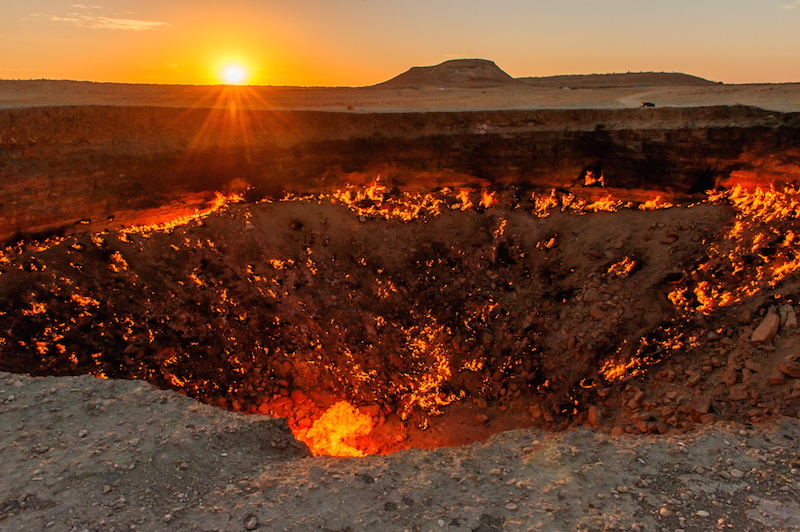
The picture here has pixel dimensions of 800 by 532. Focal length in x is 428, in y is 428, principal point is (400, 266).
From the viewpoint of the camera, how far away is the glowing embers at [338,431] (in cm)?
857

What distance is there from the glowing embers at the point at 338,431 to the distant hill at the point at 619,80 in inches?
797

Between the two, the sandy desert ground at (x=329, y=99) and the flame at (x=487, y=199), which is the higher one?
the sandy desert ground at (x=329, y=99)

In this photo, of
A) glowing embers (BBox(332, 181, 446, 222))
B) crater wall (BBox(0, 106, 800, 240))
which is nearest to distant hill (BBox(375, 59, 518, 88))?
crater wall (BBox(0, 106, 800, 240))

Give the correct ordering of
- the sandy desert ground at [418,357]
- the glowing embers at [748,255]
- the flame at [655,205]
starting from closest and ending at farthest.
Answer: the sandy desert ground at [418,357], the glowing embers at [748,255], the flame at [655,205]

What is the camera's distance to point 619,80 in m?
23.6

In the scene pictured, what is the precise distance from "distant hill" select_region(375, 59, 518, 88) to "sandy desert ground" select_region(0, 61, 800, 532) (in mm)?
14147

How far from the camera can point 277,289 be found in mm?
9672

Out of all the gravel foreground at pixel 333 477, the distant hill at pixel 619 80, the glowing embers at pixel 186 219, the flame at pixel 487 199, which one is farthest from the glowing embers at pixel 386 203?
the distant hill at pixel 619 80

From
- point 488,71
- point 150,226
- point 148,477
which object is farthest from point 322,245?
point 488,71

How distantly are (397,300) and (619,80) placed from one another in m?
21.3

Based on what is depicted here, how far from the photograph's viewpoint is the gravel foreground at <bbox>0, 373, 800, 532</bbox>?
158 inches

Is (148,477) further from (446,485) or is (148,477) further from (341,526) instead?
(446,485)

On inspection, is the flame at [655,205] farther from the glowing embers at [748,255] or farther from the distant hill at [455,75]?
the distant hill at [455,75]

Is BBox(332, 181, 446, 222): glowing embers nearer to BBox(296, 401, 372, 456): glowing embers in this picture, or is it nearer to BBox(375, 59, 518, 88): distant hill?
BBox(296, 401, 372, 456): glowing embers
